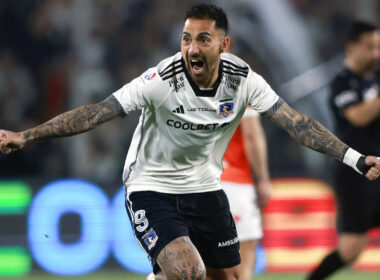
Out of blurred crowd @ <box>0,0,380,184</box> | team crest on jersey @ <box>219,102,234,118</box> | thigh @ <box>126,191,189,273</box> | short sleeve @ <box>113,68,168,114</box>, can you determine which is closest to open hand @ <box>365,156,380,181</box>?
team crest on jersey @ <box>219,102,234,118</box>

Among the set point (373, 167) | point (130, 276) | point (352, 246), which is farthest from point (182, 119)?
point (130, 276)

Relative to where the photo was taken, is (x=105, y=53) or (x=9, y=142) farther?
(x=105, y=53)

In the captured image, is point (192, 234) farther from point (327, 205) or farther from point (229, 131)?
point (327, 205)

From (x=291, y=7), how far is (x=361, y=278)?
4.05 meters

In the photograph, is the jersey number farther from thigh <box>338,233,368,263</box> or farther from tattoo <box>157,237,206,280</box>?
thigh <box>338,233,368,263</box>

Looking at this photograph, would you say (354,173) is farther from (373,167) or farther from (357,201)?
(373,167)

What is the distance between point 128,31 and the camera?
36.4 feet

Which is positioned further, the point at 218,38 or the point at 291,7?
the point at 291,7

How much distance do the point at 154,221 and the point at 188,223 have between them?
291 millimetres

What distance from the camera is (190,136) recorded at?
5074 mm

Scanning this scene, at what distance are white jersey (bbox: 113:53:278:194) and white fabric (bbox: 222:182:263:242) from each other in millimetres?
923

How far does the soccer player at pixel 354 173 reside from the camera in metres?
6.88

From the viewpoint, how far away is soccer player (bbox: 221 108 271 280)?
621 centimetres

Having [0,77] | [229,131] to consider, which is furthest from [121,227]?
[229,131]
